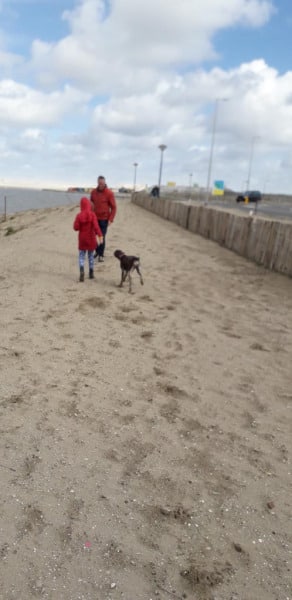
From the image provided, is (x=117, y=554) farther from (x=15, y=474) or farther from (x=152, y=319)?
(x=152, y=319)

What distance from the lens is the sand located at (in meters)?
2.46

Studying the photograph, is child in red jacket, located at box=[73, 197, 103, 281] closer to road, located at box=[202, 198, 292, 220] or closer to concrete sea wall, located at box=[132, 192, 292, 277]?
concrete sea wall, located at box=[132, 192, 292, 277]

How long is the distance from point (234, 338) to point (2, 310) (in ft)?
11.9

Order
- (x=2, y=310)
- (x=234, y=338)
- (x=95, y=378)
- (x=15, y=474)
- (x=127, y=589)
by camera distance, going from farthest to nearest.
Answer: (x=2, y=310) < (x=234, y=338) < (x=95, y=378) < (x=15, y=474) < (x=127, y=589)

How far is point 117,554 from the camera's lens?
2.54m

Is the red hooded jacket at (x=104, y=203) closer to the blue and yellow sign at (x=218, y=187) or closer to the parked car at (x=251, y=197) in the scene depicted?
the parked car at (x=251, y=197)

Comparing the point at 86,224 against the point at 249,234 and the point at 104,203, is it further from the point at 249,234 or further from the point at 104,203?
the point at 249,234

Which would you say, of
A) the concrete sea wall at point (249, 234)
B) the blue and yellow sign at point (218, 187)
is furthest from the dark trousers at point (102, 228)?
the blue and yellow sign at point (218, 187)

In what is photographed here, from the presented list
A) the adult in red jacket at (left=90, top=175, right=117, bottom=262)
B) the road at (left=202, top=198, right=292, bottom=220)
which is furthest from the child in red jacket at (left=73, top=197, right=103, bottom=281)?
the road at (left=202, top=198, right=292, bottom=220)

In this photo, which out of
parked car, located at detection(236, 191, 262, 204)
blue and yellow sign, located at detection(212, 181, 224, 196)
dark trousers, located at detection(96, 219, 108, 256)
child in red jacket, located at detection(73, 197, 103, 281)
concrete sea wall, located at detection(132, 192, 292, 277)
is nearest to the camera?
child in red jacket, located at detection(73, 197, 103, 281)

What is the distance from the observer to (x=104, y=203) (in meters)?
9.77

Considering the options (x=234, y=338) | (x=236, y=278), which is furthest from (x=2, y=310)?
(x=236, y=278)

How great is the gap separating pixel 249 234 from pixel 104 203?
5.12 metres

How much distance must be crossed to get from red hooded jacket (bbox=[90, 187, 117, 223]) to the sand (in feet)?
10.2
